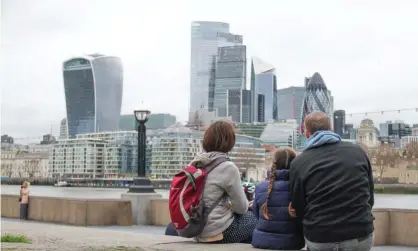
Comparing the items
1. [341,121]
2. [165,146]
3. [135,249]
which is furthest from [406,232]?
[341,121]

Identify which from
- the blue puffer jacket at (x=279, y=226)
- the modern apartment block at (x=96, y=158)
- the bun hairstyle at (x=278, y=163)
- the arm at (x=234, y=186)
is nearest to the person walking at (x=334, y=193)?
the blue puffer jacket at (x=279, y=226)

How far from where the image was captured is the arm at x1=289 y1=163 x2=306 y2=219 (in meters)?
5.23

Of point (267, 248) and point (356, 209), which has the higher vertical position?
point (356, 209)

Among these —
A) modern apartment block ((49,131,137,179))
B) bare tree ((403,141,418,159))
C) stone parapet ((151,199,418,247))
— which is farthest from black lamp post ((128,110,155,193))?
modern apartment block ((49,131,137,179))

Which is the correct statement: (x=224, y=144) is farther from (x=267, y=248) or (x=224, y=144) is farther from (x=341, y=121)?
(x=341, y=121)

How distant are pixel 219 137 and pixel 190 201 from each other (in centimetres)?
69

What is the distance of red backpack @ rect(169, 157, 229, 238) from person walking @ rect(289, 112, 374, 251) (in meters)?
0.99

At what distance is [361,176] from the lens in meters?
5.04

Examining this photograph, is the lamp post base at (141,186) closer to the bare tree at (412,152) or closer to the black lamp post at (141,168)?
the black lamp post at (141,168)

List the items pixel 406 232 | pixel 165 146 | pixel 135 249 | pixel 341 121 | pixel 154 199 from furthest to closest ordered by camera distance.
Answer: pixel 341 121, pixel 165 146, pixel 154 199, pixel 406 232, pixel 135 249

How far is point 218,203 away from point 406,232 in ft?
21.5

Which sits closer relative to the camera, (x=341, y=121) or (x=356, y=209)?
(x=356, y=209)

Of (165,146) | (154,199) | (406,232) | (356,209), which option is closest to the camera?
(356,209)

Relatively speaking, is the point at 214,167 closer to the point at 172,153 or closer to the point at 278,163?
the point at 278,163
